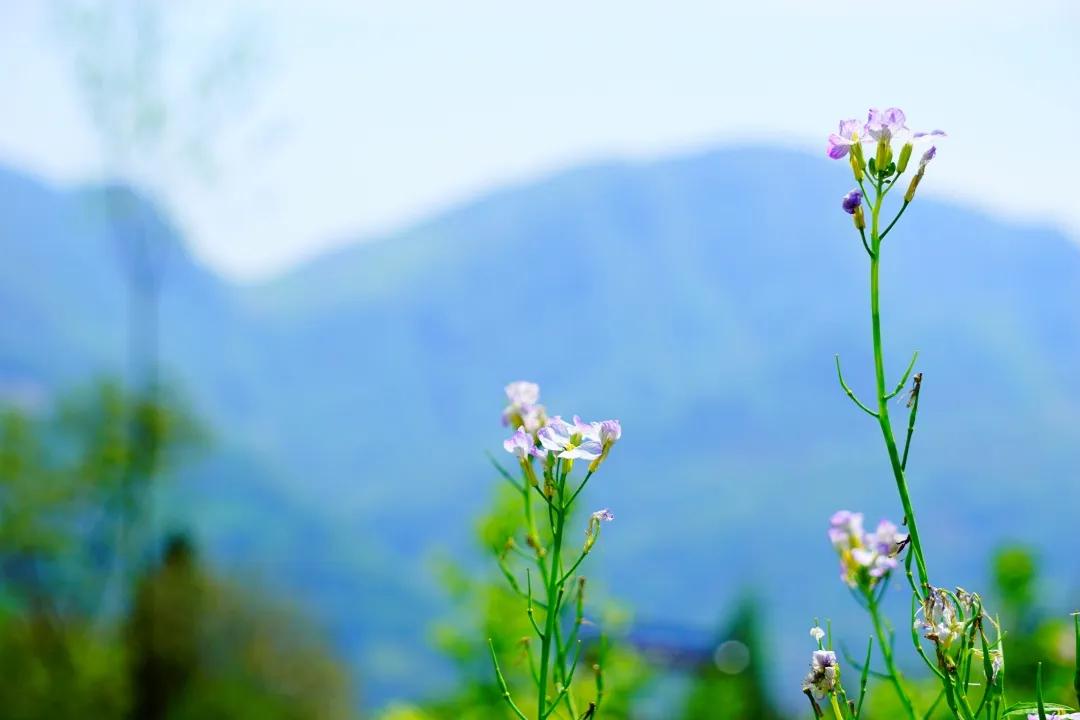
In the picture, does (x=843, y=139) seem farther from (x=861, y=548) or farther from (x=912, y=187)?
(x=861, y=548)

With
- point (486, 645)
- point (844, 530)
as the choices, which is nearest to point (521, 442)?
point (844, 530)

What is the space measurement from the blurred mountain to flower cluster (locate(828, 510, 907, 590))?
4548 centimetres

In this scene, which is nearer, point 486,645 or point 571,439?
point 571,439

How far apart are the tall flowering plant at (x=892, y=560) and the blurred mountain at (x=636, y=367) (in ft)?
149

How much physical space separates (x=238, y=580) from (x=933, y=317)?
2537 inches

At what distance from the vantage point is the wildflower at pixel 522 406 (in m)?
0.92

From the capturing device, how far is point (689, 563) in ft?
197

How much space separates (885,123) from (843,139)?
0.11 ft

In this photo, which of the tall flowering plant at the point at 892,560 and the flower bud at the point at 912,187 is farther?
the flower bud at the point at 912,187

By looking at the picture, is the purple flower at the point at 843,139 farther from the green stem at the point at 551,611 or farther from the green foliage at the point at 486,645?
the green foliage at the point at 486,645

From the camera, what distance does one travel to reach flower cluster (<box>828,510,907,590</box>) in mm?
807

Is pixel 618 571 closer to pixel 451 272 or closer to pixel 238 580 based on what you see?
pixel 451 272

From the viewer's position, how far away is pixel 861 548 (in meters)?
0.83


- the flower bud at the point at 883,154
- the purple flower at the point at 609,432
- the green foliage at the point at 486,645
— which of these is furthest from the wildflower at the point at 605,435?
the green foliage at the point at 486,645
